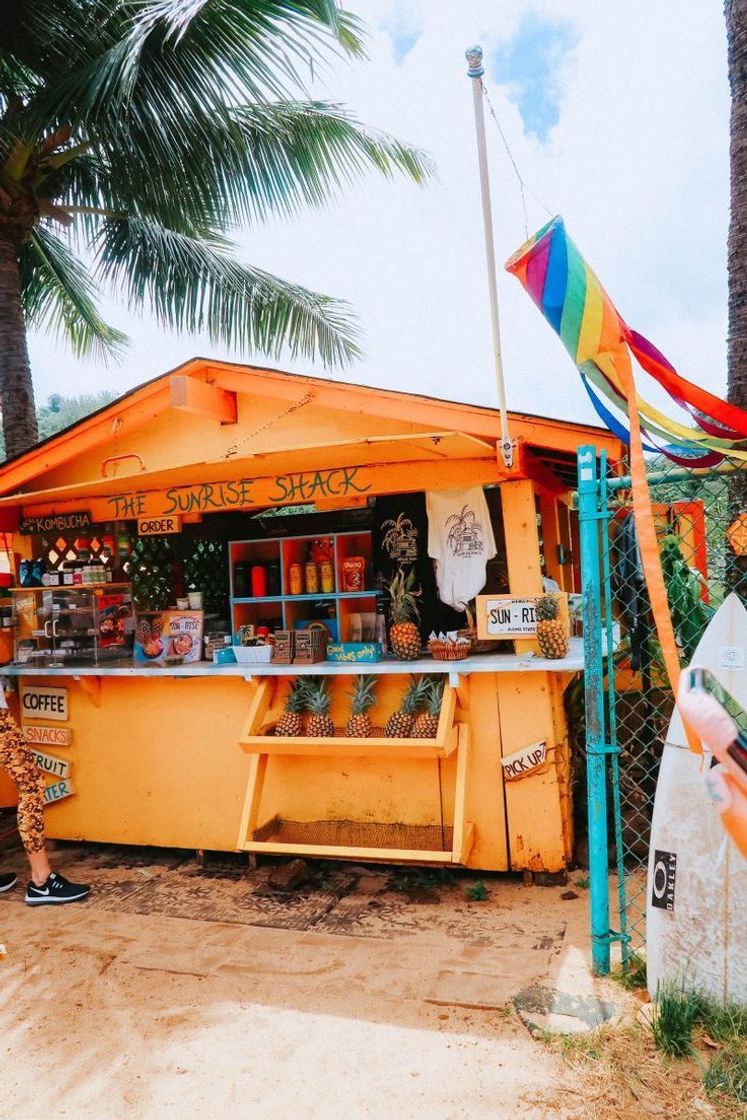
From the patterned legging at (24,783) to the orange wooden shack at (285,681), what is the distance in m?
0.78

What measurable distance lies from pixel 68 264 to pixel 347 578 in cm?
890

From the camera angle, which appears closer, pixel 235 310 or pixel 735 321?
pixel 735 321

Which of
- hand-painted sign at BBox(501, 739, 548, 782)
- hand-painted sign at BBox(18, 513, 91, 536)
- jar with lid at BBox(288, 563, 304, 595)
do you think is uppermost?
hand-painted sign at BBox(18, 513, 91, 536)

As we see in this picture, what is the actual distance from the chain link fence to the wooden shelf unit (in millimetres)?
1942

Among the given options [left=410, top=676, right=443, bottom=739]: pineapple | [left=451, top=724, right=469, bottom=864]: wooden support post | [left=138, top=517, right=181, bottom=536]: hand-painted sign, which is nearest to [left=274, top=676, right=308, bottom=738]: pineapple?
[left=410, top=676, right=443, bottom=739]: pineapple

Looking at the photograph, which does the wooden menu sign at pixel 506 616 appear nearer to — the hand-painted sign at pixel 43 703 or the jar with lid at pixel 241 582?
the jar with lid at pixel 241 582

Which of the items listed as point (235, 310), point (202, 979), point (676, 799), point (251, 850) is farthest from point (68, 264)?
point (676, 799)

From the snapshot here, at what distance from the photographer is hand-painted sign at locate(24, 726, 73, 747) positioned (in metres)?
6.20

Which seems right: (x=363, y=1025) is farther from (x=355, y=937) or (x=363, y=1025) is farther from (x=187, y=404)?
(x=187, y=404)

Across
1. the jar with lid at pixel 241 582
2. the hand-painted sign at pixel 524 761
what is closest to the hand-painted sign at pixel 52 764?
the jar with lid at pixel 241 582

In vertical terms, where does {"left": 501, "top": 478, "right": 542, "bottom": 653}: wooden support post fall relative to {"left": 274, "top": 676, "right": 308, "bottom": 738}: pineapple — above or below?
above

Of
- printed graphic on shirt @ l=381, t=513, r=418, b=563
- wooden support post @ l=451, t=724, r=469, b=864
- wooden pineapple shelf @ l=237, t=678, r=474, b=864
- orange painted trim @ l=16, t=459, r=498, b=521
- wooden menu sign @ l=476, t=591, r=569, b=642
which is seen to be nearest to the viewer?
wooden support post @ l=451, t=724, r=469, b=864

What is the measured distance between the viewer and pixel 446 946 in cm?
406

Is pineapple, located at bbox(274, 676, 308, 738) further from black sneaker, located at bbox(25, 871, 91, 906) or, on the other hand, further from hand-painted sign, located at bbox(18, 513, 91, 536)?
hand-painted sign, located at bbox(18, 513, 91, 536)
